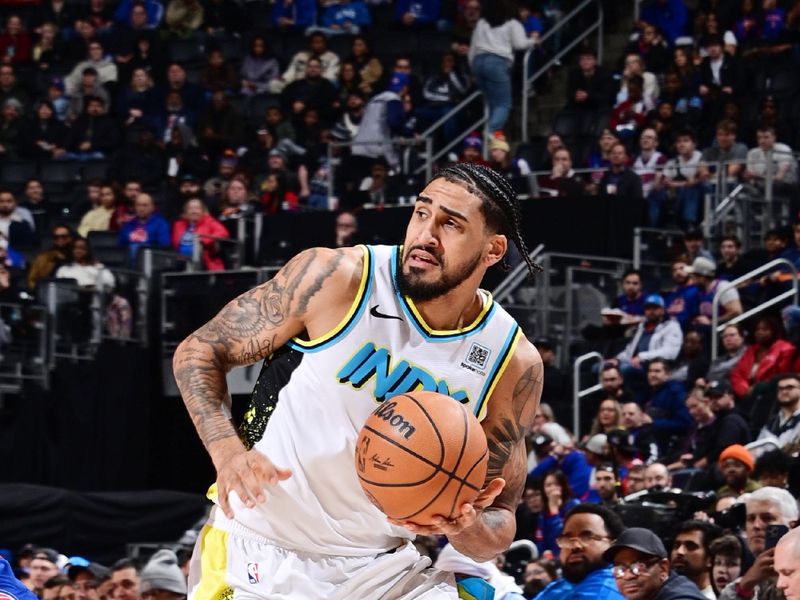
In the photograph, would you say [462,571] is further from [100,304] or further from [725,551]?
[100,304]

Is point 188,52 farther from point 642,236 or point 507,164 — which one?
point 642,236

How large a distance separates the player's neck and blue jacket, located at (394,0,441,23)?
16658 millimetres

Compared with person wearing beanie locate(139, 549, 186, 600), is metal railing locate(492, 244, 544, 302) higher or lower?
higher

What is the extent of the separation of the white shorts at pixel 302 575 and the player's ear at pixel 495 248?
1004 millimetres

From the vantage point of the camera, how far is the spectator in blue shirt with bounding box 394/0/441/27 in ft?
71.5

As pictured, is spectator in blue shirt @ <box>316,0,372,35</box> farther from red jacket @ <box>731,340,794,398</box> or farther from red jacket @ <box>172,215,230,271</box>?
red jacket @ <box>731,340,794,398</box>

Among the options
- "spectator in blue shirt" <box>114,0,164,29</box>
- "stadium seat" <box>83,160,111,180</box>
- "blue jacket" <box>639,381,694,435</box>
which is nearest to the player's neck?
"blue jacket" <box>639,381,694,435</box>

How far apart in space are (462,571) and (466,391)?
2418 millimetres

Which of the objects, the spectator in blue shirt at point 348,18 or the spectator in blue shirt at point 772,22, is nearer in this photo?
the spectator in blue shirt at point 772,22

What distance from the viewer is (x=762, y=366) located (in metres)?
13.6

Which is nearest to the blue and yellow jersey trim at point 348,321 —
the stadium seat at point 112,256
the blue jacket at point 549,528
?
the blue jacket at point 549,528

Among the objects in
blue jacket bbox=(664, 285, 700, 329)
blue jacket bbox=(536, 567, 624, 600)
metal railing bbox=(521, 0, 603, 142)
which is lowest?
blue jacket bbox=(536, 567, 624, 600)

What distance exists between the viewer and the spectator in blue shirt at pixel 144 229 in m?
18.2

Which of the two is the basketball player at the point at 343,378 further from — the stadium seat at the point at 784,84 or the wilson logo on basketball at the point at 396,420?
the stadium seat at the point at 784,84
